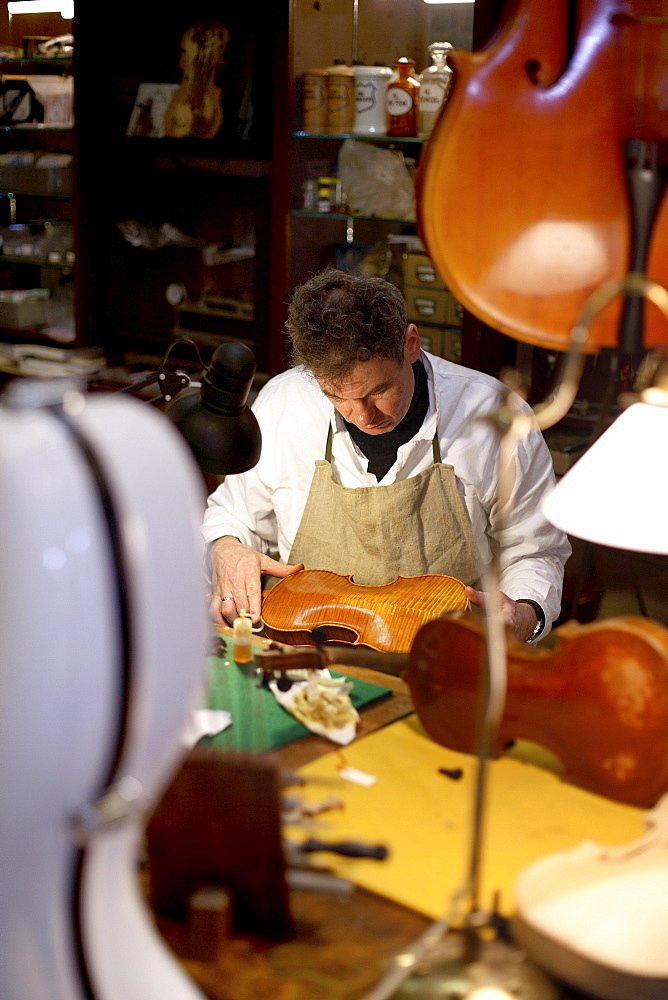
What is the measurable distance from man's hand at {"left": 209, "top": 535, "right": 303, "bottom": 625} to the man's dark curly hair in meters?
0.44

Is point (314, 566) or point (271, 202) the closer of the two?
point (314, 566)

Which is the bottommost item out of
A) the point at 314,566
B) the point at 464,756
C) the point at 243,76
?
the point at 314,566

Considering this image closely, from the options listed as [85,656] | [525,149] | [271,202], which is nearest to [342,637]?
[525,149]

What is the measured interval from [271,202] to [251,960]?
2775 millimetres

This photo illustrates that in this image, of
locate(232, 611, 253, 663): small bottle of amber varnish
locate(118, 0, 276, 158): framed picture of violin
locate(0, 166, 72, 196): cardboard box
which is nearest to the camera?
locate(232, 611, 253, 663): small bottle of amber varnish

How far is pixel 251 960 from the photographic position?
96 cm

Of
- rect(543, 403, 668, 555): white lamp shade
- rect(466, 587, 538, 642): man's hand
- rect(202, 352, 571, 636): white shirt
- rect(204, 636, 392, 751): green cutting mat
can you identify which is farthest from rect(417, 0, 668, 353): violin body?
rect(202, 352, 571, 636): white shirt

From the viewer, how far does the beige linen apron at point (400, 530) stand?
96.4 inches

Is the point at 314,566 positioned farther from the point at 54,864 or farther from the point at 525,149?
the point at 54,864

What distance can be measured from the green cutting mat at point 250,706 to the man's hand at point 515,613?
626mm

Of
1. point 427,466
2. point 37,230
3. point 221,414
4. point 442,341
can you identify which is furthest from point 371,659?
point 37,230

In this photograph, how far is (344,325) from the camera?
2232 mm

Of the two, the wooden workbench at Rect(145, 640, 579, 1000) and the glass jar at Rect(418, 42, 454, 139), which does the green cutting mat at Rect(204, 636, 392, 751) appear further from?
the glass jar at Rect(418, 42, 454, 139)

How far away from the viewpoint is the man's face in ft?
7.51
